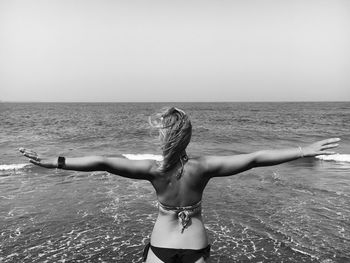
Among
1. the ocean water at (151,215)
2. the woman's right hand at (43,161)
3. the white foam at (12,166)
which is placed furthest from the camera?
the white foam at (12,166)

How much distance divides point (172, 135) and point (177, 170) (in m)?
0.28

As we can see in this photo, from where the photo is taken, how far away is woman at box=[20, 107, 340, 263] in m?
2.63

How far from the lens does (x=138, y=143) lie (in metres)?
Answer: 30.0

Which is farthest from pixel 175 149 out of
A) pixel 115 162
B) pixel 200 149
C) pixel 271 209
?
pixel 200 149

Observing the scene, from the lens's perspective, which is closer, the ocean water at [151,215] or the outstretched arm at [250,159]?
the outstretched arm at [250,159]

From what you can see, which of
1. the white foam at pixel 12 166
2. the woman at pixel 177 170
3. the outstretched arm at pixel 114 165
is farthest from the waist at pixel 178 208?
the white foam at pixel 12 166

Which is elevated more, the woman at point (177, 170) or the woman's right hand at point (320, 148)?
the woman's right hand at point (320, 148)

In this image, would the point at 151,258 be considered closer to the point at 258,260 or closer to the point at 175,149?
the point at 175,149

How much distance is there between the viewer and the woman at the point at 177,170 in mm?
2627

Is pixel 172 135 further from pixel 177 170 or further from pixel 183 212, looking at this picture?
pixel 183 212

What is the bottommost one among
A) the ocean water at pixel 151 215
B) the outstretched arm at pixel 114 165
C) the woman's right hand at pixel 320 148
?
the ocean water at pixel 151 215

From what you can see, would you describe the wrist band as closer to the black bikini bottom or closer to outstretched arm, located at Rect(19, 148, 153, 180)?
outstretched arm, located at Rect(19, 148, 153, 180)

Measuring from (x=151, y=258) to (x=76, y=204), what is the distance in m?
9.36

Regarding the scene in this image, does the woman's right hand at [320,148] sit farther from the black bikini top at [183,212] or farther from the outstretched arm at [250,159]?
the black bikini top at [183,212]
